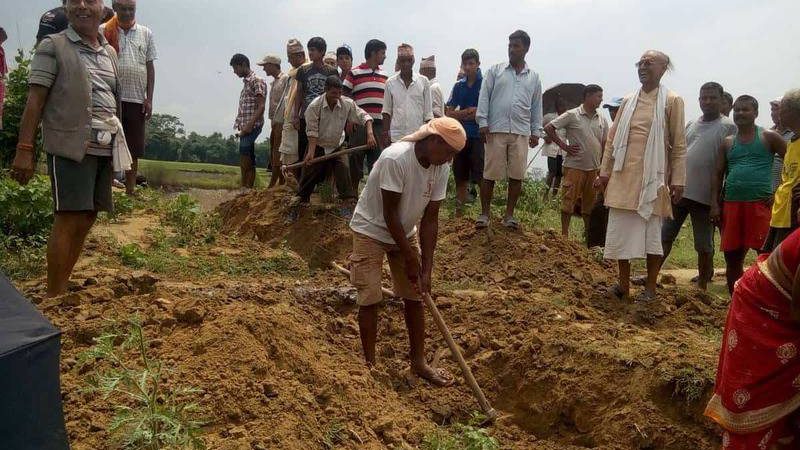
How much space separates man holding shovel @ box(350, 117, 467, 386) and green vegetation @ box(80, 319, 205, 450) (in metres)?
1.46

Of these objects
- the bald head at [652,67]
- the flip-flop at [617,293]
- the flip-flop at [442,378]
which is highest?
the bald head at [652,67]

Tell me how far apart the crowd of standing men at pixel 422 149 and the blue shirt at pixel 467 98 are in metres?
0.02

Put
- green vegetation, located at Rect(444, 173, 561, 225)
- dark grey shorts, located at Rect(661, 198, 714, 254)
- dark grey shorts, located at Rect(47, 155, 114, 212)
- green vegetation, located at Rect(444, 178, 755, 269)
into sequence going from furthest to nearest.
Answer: green vegetation, located at Rect(444, 173, 561, 225)
green vegetation, located at Rect(444, 178, 755, 269)
dark grey shorts, located at Rect(661, 198, 714, 254)
dark grey shorts, located at Rect(47, 155, 114, 212)

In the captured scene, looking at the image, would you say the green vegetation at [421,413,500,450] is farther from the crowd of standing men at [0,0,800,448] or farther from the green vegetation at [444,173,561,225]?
the green vegetation at [444,173,561,225]

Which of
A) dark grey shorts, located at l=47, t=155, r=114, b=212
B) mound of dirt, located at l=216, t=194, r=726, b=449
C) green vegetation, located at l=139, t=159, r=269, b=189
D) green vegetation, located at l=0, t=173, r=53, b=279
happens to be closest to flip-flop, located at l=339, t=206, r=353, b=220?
mound of dirt, located at l=216, t=194, r=726, b=449

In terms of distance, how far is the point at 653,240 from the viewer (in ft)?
19.1

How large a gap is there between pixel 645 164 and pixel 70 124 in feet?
13.3

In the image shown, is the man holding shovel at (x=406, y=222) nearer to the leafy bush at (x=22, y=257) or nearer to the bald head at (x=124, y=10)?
the leafy bush at (x=22, y=257)

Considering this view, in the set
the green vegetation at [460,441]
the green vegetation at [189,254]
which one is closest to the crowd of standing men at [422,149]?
the green vegetation at [189,254]

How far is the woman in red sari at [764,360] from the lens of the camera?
2871 mm

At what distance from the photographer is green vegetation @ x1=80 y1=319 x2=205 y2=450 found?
108 inches

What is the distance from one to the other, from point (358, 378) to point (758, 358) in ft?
6.65

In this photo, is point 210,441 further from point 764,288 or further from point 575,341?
point 575,341

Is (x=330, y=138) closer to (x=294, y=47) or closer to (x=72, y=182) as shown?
(x=294, y=47)
